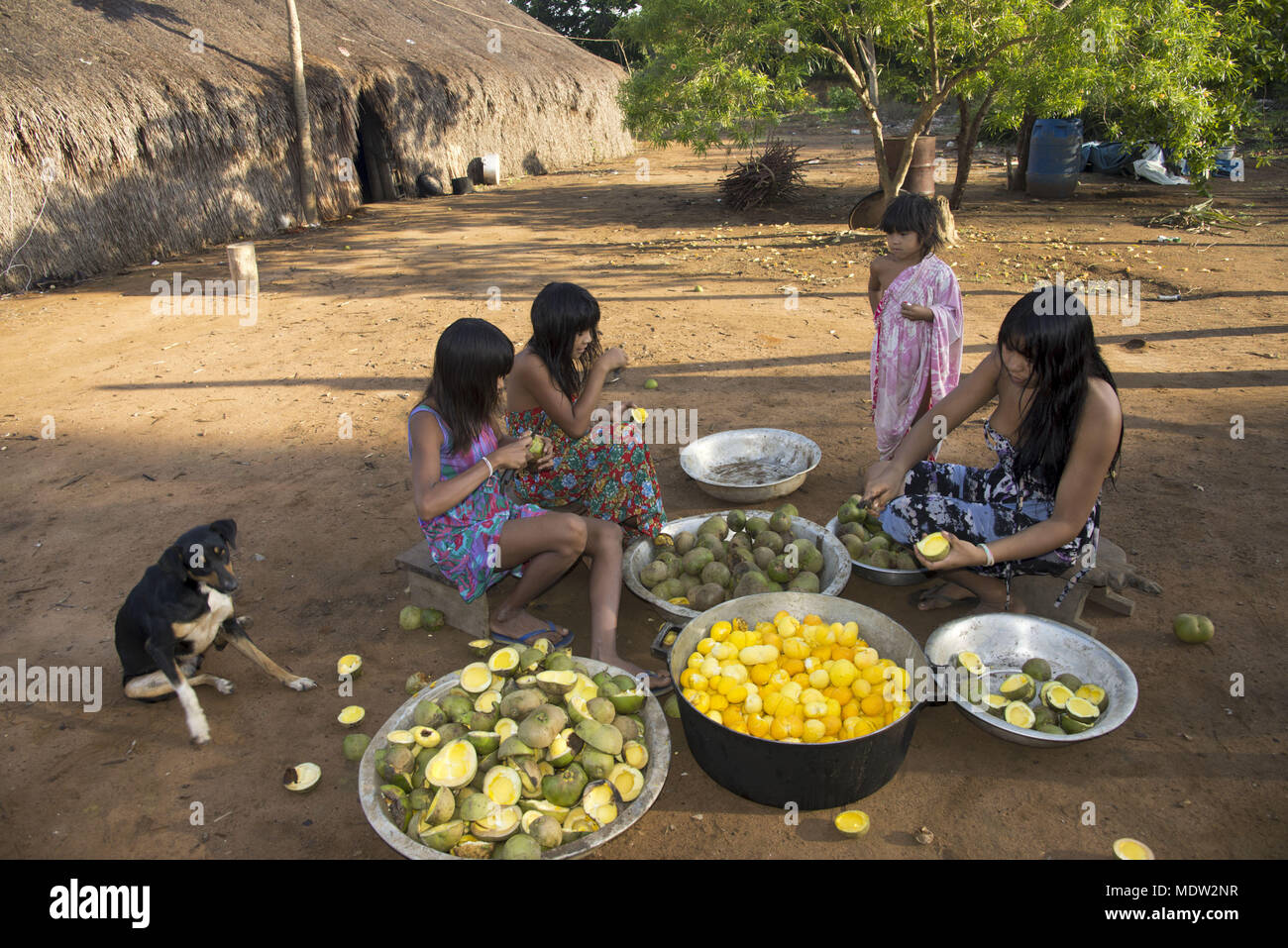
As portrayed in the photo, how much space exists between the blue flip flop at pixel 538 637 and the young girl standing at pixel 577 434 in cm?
68

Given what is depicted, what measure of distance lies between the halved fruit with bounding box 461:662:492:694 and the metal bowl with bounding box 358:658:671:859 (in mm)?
69

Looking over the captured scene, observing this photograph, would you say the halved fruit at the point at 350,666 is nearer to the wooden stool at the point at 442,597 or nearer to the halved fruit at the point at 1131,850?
the wooden stool at the point at 442,597

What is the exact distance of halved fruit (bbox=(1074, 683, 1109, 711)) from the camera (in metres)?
3.29

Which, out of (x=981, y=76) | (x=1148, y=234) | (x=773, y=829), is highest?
(x=981, y=76)

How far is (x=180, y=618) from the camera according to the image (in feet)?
11.3

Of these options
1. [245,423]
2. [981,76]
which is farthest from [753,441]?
[981,76]

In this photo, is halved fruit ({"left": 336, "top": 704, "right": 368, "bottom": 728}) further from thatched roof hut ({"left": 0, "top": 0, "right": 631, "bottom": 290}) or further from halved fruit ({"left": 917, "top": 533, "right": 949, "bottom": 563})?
thatched roof hut ({"left": 0, "top": 0, "right": 631, "bottom": 290})

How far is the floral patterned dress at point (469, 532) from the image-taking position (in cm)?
378

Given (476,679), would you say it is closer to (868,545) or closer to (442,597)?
(442,597)

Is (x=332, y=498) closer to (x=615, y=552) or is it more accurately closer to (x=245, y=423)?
(x=245, y=423)

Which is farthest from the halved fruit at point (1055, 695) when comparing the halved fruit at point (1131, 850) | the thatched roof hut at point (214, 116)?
the thatched roof hut at point (214, 116)

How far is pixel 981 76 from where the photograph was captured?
35.2 feet

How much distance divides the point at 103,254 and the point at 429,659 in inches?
439
